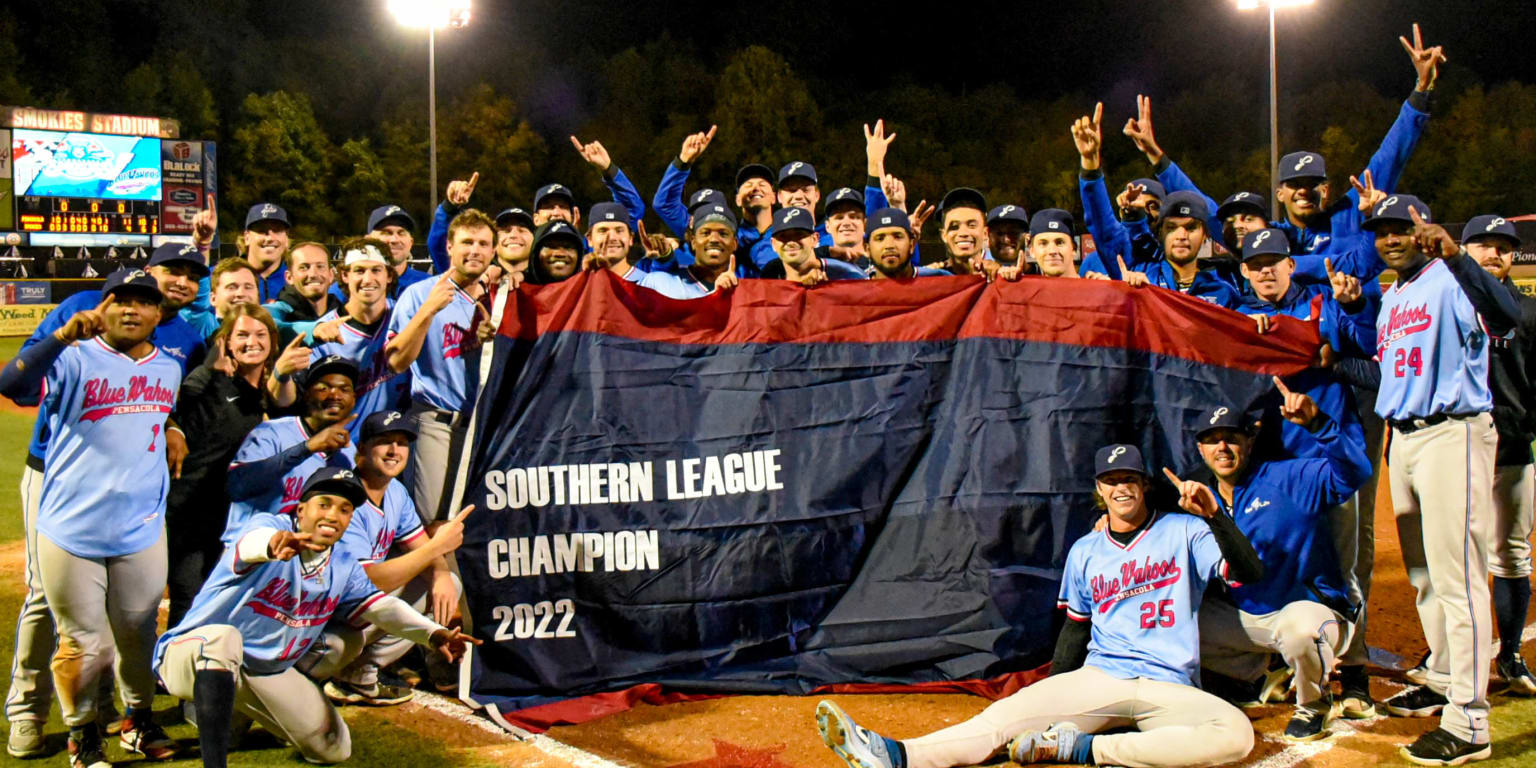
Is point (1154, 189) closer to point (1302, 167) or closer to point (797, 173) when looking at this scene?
point (1302, 167)

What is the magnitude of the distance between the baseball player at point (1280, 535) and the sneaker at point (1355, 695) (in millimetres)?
245

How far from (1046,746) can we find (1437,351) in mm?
2499

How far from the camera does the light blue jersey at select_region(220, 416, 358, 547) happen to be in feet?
17.7

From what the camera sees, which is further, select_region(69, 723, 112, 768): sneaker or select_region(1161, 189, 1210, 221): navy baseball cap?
select_region(1161, 189, 1210, 221): navy baseball cap

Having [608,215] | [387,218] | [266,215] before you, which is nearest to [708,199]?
[608,215]

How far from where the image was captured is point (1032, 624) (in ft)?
19.9

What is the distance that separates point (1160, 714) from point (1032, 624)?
1.01 m

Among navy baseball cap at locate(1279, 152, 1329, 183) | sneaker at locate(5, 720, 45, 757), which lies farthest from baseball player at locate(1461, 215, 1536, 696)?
sneaker at locate(5, 720, 45, 757)

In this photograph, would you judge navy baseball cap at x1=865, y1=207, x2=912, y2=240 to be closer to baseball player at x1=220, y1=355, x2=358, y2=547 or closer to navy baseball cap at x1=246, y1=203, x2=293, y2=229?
baseball player at x1=220, y1=355, x2=358, y2=547

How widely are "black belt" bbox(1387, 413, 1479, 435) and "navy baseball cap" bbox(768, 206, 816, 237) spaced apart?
3.07 meters

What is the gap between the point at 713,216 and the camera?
6949mm

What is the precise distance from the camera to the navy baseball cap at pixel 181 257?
586 centimetres

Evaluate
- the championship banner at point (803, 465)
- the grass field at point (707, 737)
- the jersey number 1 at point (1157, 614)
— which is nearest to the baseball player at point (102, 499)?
the grass field at point (707, 737)

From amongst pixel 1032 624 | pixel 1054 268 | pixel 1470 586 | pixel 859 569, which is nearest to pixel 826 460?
pixel 859 569
